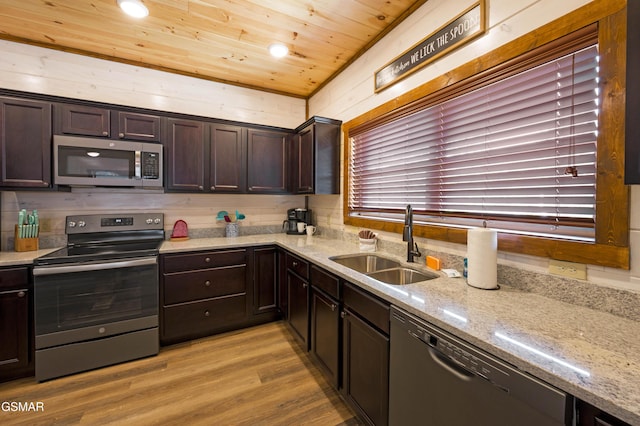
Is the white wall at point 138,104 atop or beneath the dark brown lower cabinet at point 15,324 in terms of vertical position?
atop

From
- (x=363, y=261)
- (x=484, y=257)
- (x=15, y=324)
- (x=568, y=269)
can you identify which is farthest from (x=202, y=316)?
(x=568, y=269)

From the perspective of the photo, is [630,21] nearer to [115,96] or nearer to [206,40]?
[206,40]

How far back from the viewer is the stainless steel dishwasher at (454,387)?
2.46 feet

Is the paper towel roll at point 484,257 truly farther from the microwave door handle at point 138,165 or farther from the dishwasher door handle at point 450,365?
the microwave door handle at point 138,165

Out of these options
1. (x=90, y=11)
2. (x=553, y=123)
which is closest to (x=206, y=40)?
(x=90, y=11)

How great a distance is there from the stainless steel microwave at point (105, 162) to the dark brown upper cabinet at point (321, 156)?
4.83 feet

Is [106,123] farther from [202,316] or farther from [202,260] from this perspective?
[202,316]

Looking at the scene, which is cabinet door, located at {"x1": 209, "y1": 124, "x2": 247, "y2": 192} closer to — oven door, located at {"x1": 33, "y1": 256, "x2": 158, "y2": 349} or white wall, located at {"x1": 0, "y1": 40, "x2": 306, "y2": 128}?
white wall, located at {"x1": 0, "y1": 40, "x2": 306, "y2": 128}

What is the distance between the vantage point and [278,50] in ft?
8.32

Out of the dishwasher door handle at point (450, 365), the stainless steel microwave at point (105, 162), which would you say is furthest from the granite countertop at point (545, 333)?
the stainless steel microwave at point (105, 162)

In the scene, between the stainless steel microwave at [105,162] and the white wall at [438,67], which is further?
the stainless steel microwave at [105,162]

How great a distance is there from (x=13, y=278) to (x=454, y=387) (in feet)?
9.58

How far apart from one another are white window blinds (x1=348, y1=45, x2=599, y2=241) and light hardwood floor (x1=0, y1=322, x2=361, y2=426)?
1.52 metres

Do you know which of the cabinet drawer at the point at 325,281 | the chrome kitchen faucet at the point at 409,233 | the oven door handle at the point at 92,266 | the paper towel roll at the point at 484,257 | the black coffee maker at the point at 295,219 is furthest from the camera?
the black coffee maker at the point at 295,219
